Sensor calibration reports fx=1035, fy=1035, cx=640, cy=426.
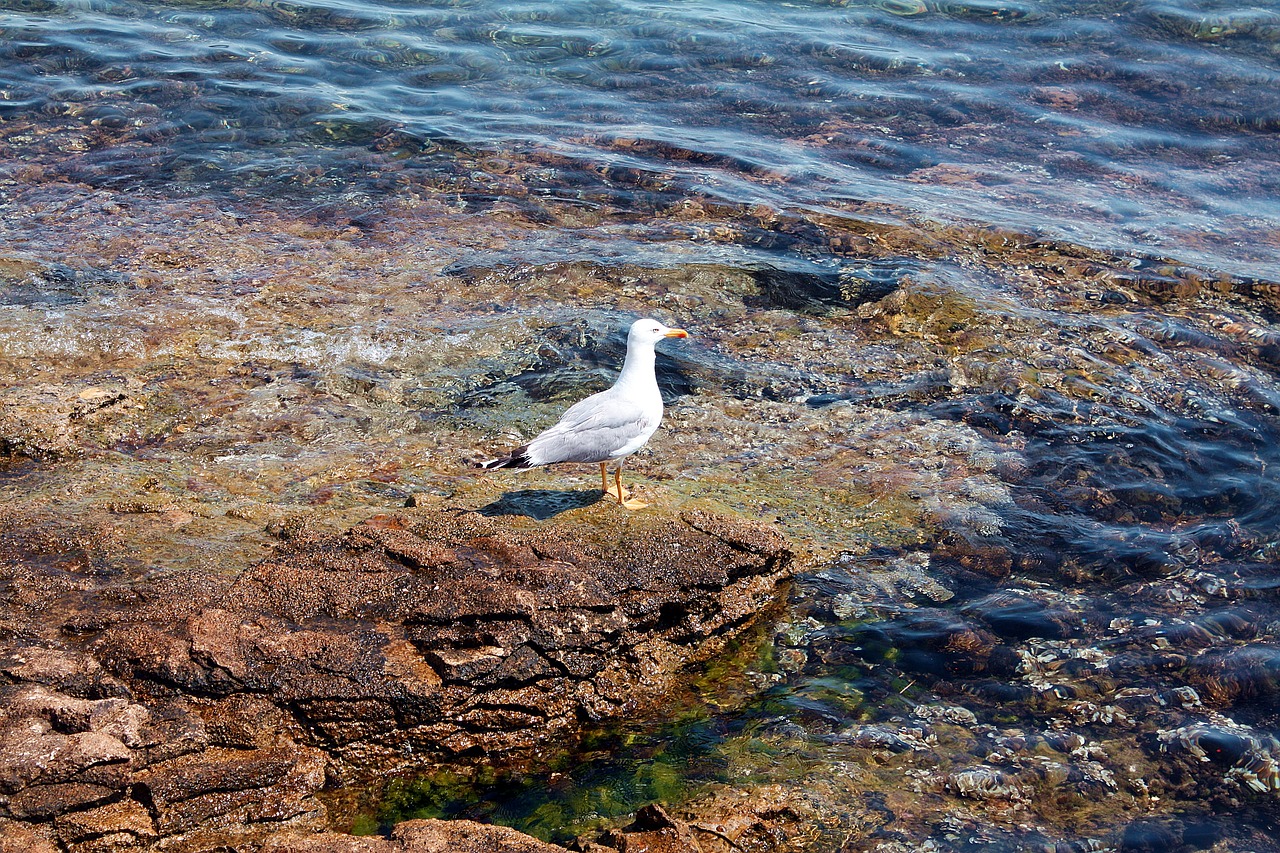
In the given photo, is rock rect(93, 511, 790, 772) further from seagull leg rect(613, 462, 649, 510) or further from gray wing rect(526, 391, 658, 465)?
gray wing rect(526, 391, 658, 465)

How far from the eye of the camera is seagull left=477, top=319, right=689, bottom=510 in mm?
5867

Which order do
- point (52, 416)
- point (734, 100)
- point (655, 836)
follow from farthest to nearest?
point (734, 100) → point (52, 416) → point (655, 836)

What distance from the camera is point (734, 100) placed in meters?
14.9

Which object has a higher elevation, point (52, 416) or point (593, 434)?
point (593, 434)

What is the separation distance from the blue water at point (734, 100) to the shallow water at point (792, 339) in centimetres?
9

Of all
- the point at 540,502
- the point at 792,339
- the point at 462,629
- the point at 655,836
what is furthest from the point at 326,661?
the point at 792,339

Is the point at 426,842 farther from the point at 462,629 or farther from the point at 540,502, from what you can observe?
the point at 540,502

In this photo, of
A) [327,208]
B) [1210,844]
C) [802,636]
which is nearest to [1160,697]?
[1210,844]

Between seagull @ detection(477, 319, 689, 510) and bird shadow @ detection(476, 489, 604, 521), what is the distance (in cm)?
17

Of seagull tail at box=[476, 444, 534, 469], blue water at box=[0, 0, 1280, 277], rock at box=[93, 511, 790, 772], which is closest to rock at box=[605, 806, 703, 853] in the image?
rock at box=[93, 511, 790, 772]

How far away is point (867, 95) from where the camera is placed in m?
15.0

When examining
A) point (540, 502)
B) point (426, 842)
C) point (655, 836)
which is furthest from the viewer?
point (540, 502)

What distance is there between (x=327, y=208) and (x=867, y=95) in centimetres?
814

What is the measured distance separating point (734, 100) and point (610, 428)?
1020 cm
